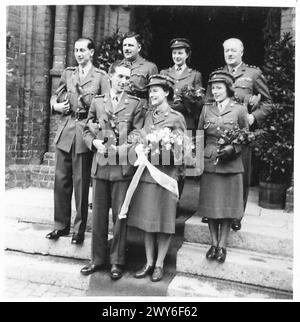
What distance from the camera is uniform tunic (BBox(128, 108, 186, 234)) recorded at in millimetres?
3730

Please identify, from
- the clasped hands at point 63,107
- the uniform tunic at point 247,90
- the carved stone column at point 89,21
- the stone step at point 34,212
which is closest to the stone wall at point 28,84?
the carved stone column at point 89,21

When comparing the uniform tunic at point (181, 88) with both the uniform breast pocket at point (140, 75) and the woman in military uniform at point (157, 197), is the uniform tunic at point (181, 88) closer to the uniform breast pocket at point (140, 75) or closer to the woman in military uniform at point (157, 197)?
the uniform breast pocket at point (140, 75)

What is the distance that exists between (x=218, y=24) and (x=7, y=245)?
5.59 metres

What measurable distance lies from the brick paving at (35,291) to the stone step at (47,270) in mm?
42

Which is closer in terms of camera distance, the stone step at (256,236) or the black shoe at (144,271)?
the black shoe at (144,271)

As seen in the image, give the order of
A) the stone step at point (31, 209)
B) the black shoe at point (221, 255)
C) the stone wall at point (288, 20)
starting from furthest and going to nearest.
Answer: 1. the stone wall at point (288, 20)
2. the stone step at point (31, 209)
3. the black shoe at point (221, 255)

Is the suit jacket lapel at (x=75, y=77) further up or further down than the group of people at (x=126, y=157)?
further up

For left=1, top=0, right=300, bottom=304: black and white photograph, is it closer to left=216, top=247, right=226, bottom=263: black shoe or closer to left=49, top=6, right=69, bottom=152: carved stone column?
left=216, top=247, right=226, bottom=263: black shoe

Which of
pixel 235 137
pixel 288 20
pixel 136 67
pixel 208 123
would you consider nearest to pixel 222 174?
pixel 235 137

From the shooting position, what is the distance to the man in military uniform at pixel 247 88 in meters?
4.38

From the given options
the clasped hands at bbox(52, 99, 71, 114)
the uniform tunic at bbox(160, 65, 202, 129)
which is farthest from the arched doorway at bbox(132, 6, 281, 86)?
the clasped hands at bbox(52, 99, 71, 114)

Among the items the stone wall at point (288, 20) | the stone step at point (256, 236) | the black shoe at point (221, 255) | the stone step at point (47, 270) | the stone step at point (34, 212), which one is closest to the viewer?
the black shoe at point (221, 255)
